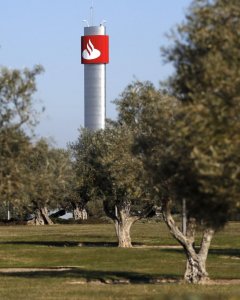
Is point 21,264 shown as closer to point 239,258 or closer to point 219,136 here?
point 239,258

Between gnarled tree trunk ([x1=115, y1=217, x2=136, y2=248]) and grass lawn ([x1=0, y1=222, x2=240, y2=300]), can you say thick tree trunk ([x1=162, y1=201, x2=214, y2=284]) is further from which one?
gnarled tree trunk ([x1=115, y1=217, x2=136, y2=248])

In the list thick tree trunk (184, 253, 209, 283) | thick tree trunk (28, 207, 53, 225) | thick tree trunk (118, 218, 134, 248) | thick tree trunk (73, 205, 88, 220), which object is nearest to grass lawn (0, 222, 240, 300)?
thick tree trunk (184, 253, 209, 283)

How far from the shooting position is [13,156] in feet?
79.3

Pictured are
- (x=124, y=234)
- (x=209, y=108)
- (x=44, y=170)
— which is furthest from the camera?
(x=124, y=234)

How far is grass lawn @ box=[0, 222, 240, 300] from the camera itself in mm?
33188

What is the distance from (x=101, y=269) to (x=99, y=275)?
4.01 m

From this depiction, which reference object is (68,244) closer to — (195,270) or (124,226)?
(124,226)

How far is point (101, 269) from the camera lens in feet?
158

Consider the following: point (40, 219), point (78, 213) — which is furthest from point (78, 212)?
point (40, 219)

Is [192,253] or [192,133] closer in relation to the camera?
[192,133]

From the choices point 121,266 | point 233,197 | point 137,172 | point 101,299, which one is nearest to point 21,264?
point 121,266

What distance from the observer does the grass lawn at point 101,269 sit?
33.2 meters

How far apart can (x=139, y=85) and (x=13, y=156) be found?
646 inches

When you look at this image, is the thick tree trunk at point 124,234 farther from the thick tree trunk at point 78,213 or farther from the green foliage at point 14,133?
the thick tree trunk at point 78,213
